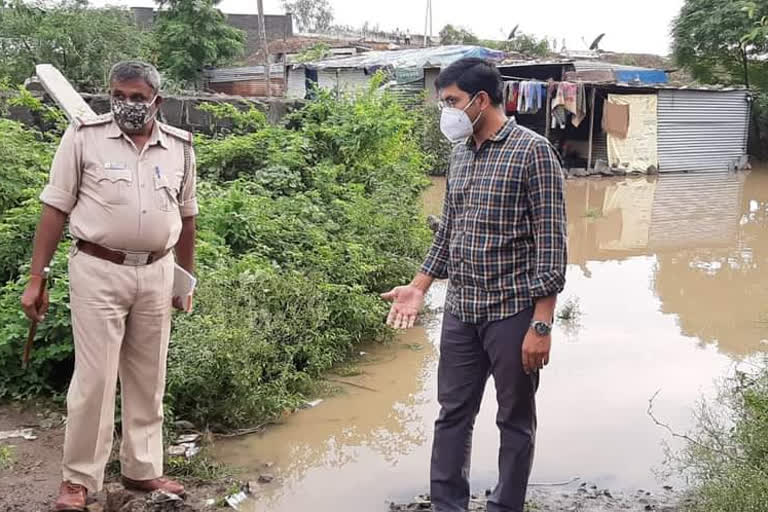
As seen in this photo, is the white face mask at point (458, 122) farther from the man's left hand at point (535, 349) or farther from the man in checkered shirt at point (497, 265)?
the man's left hand at point (535, 349)

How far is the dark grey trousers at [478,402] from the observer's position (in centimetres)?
276

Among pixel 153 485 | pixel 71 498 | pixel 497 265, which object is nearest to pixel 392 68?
pixel 153 485

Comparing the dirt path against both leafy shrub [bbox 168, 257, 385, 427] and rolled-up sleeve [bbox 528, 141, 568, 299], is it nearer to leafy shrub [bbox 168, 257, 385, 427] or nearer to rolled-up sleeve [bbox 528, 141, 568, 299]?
leafy shrub [bbox 168, 257, 385, 427]

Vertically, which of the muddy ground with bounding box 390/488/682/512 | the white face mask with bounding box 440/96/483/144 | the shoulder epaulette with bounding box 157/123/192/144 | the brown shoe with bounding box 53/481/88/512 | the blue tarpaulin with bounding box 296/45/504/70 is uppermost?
the blue tarpaulin with bounding box 296/45/504/70

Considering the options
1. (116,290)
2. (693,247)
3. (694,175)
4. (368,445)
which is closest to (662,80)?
(694,175)

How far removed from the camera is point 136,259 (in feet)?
9.50

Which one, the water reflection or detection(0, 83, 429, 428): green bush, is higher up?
detection(0, 83, 429, 428): green bush

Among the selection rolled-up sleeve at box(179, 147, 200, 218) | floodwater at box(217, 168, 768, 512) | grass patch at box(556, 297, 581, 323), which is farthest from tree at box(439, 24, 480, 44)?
rolled-up sleeve at box(179, 147, 200, 218)

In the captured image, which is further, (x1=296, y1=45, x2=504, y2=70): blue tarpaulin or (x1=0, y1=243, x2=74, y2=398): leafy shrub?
(x1=296, y1=45, x2=504, y2=70): blue tarpaulin

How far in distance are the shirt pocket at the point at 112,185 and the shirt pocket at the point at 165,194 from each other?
4.9 inches

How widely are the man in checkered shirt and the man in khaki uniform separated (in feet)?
3.15

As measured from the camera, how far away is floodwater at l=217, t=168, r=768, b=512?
3904 mm

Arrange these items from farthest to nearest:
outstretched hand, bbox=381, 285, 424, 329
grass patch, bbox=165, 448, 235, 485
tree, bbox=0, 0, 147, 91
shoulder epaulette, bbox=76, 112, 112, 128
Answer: tree, bbox=0, 0, 147, 91 → grass patch, bbox=165, 448, 235, 485 → outstretched hand, bbox=381, 285, 424, 329 → shoulder epaulette, bbox=76, 112, 112, 128

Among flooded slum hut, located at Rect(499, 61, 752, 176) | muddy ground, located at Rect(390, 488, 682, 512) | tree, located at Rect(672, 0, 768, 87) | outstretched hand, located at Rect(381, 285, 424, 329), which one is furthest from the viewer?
tree, located at Rect(672, 0, 768, 87)
